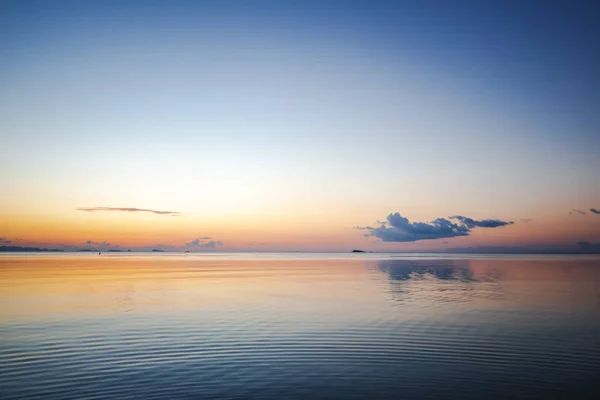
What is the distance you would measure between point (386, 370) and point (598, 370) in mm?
7286

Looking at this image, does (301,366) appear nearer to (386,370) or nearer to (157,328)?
(386,370)

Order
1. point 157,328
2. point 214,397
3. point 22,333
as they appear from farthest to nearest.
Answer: point 157,328
point 22,333
point 214,397

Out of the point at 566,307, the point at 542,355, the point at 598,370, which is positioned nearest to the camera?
the point at 598,370

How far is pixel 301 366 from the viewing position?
54.0 feet

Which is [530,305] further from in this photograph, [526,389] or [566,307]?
[526,389]

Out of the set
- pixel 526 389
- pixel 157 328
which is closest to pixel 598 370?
pixel 526 389

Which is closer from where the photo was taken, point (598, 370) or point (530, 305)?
point (598, 370)

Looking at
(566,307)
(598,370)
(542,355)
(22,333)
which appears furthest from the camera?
(566,307)

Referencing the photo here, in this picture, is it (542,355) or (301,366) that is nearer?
(301,366)

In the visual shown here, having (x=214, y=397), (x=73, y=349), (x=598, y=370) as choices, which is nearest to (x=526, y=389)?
(x=598, y=370)

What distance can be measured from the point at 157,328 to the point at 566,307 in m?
26.2

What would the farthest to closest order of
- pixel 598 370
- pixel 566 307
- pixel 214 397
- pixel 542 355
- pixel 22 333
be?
pixel 566 307
pixel 22 333
pixel 542 355
pixel 598 370
pixel 214 397

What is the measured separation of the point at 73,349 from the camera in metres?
19.0

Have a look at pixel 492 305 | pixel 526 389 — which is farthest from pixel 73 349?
pixel 492 305
